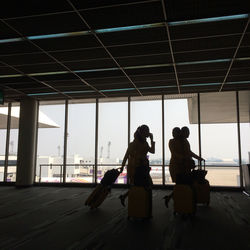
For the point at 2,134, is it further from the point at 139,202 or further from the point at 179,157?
the point at 179,157

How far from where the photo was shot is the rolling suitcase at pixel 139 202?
14.8 ft

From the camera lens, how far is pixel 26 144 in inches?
404

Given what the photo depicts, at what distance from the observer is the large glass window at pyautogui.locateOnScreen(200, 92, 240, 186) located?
364 inches

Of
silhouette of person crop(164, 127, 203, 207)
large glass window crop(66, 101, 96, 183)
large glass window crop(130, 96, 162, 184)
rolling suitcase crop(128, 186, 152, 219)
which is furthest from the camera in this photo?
large glass window crop(66, 101, 96, 183)

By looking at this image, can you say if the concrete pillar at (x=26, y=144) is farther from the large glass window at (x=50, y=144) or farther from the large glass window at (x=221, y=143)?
the large glass window at (x=221, y=143)

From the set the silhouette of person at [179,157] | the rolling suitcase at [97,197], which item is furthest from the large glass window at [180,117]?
the silhouette of person at [179,157]

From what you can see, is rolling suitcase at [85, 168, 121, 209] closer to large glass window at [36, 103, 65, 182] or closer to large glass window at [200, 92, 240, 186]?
large glass window at [200, 92, 240, 186]

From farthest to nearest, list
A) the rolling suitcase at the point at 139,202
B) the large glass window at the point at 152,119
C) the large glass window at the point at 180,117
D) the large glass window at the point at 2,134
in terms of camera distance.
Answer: the large glass window at the point at 2,134 < the large glass window at the point at 152,119 < the large glass window at the point at 180,117 < the rolling suitcase at the point at 139,202

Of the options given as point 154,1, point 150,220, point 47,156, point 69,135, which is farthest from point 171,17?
point 47,156

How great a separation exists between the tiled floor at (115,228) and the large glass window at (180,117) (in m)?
3.74

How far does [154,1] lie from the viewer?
3.88 m

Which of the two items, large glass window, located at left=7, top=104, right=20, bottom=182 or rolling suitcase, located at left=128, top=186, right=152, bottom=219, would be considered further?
large glass window, located at left=7, top=104, right=20, bottom=182

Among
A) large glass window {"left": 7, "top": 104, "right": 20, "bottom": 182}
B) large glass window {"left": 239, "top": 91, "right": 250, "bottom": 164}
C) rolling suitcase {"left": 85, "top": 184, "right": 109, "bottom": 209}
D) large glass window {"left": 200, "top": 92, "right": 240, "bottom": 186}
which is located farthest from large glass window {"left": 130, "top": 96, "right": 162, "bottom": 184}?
large glass window {"left": 7, "top": 104, "right": 20, "bottom": 182}

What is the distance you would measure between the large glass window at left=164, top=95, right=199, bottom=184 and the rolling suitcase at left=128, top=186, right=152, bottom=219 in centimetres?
527
